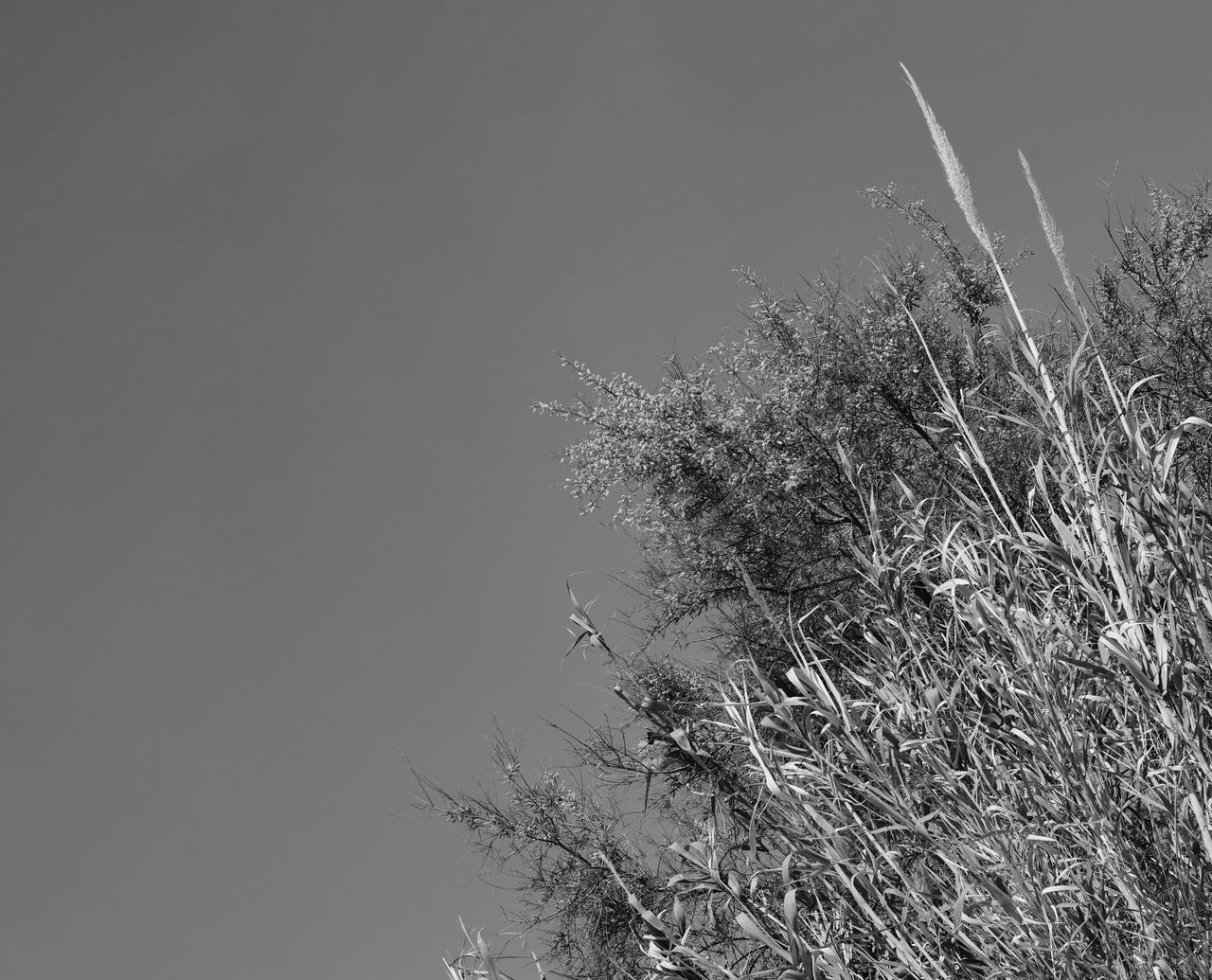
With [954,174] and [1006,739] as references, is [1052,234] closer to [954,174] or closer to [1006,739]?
[954,174]

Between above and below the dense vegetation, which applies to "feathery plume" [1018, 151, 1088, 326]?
above

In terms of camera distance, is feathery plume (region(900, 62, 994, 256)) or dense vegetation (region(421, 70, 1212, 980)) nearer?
dense vegetation (region(421, 70, 1212, 980))

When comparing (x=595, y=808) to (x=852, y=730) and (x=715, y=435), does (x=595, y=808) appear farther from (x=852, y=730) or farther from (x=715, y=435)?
(x=852, y=730)

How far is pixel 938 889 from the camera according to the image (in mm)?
3850

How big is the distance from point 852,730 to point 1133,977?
2.91ft

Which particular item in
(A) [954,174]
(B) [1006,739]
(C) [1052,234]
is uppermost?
(A) [954,174]

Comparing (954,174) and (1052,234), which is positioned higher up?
(954,174)

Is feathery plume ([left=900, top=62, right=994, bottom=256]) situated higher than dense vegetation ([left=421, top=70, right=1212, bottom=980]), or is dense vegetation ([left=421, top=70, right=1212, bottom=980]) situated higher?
feathery plume ([left=900, top=62, right=994, bottom=256])

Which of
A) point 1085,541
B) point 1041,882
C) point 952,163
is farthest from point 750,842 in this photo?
point 952,163

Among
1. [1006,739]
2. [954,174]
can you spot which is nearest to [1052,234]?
[954,174]

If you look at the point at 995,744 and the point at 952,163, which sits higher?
the point at 952,163

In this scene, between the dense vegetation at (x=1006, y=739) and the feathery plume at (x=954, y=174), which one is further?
the feathery plume at (x=954, y=174)

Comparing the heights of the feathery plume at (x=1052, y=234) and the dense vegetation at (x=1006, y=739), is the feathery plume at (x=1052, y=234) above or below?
above

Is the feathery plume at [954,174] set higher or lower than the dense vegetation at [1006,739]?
higher
